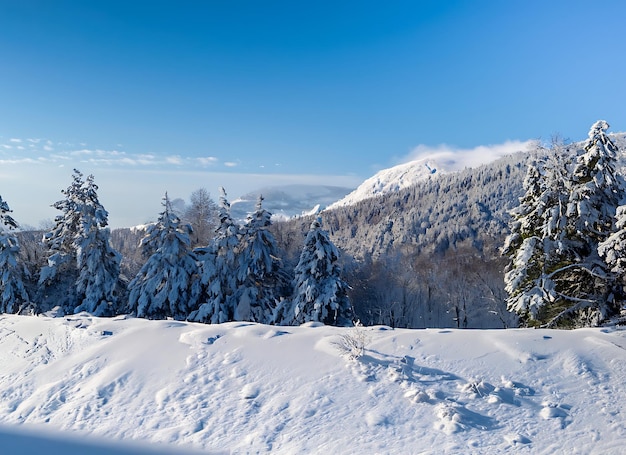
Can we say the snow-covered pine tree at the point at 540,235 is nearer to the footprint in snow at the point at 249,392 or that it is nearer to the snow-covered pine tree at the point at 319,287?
the snow-covered pine tree at the point at 319,287

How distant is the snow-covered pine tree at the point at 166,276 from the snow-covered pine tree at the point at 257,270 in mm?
2723

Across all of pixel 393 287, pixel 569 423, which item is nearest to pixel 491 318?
pixel 393 287

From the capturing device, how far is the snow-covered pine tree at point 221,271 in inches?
871

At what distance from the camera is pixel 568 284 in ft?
44.9

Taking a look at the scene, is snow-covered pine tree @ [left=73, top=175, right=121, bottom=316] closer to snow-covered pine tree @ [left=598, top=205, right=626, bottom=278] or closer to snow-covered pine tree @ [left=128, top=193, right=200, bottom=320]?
snow-covered pine tree @ [left=128, top=193, right=200, bottom=320]

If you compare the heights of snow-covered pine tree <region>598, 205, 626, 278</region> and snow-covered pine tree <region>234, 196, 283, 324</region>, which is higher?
snow-covered pine tree <region>598, 205, 626, 278</region>

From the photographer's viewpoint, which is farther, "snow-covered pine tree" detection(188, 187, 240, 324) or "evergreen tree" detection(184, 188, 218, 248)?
"evergreen tree" detection(184, 188, 218, 248)

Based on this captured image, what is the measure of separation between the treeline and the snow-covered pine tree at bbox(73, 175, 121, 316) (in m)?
0.05

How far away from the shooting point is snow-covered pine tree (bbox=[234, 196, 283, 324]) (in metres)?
22.3

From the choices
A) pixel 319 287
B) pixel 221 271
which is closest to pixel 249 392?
pixel 319 287

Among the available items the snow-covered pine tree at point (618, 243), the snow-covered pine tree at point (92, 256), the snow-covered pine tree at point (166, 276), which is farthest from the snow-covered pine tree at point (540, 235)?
the snow-covered pine tree at point (92, 256)

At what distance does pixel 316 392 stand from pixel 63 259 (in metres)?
23.1

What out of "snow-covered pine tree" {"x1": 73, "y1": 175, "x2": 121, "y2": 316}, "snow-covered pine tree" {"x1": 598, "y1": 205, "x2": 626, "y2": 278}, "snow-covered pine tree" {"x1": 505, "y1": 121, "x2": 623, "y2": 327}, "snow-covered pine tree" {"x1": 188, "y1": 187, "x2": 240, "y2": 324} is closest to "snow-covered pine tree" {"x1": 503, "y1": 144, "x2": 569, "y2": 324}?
"snow-covered pine tree" {"x1": 505, "y1": 121, "x2": 623, "y2": 327}

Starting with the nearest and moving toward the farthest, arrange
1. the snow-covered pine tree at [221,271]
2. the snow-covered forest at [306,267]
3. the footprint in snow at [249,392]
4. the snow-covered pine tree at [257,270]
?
the footprint in snow at [249,392]
the snow-covered forest at [306,267]
the snow-covered pine tree at [221,271]
the snow-covered pine tree at [257,270]
